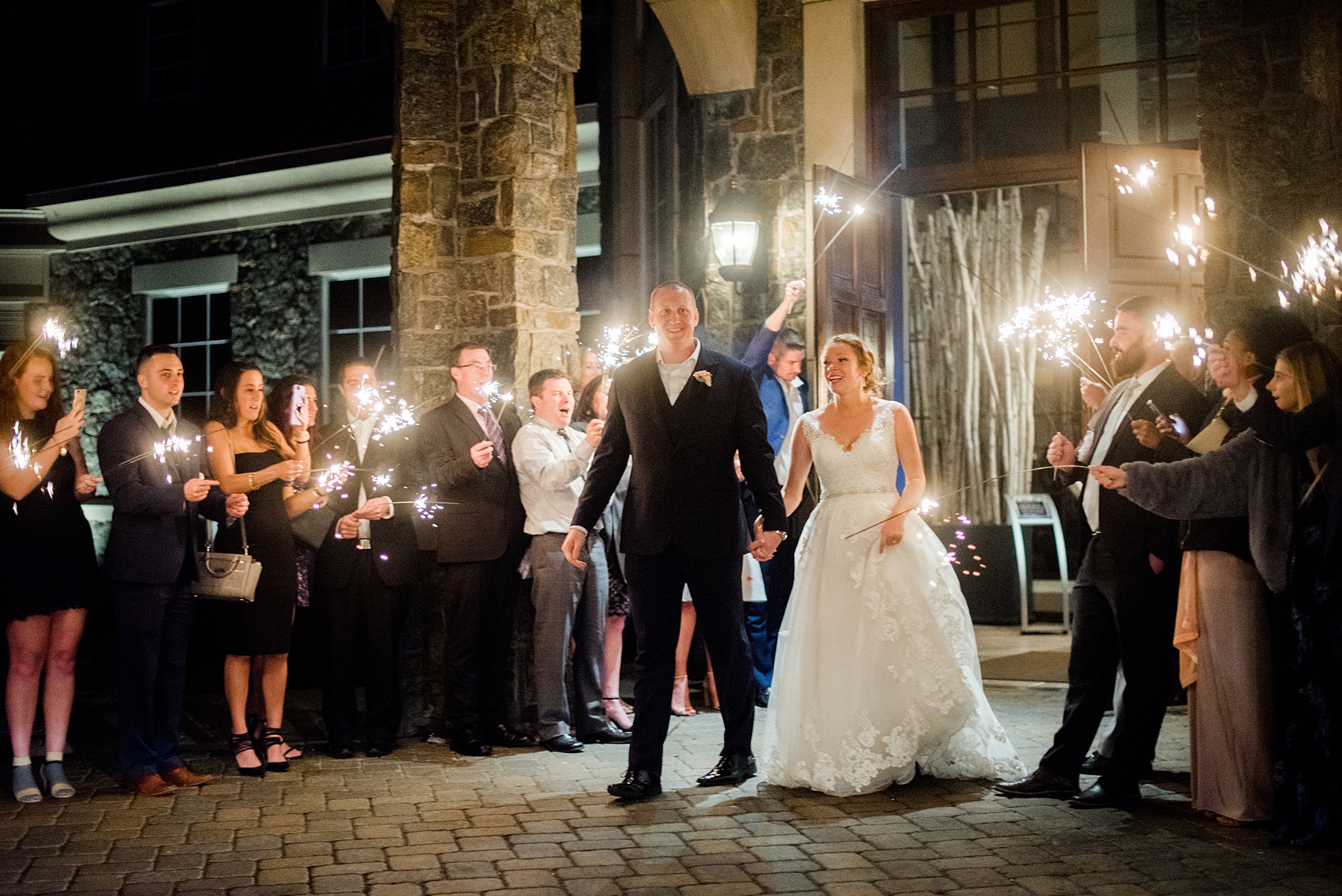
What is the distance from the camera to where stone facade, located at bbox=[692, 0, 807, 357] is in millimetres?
9070

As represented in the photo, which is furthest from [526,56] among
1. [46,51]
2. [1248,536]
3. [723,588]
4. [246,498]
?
[46,51]

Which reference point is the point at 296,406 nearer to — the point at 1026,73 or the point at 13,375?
the point at 13,375

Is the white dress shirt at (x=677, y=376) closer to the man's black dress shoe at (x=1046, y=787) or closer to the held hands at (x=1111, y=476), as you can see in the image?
the held hands at (x=1111, y=476)

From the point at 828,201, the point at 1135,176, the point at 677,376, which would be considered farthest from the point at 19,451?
the point at 1135,176

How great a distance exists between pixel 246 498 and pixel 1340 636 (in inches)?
172

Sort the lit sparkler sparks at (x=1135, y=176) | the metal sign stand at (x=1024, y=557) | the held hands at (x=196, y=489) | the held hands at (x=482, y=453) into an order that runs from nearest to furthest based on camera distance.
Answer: the held hands at (x=196, y=489) < the held hands at (x=482, y=453) < the lit sparkler sparks at (x=1135, y=176) < the metal sign stand at (x=1024, y=557)

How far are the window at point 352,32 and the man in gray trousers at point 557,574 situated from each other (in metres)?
9.53

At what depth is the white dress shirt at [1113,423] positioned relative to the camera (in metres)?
5.11

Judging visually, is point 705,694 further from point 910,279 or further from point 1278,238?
point 910,279

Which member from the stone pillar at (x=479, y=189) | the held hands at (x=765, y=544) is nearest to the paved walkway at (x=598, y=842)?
the held hands at (x=765, y=544)

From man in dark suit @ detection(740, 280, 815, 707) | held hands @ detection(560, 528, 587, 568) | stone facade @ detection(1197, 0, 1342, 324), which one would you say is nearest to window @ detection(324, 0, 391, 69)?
man in dark suit @ detection(740, 280, 815, 707)

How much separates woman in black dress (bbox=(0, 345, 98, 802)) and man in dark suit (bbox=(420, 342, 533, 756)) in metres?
1.62

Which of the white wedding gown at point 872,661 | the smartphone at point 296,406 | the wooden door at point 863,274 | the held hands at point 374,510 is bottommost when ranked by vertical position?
the white wedding gown at point 872,661

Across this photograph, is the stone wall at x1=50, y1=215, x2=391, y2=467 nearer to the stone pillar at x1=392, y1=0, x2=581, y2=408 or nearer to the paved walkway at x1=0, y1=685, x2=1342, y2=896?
the stone pillar at x1=392, y1=0, x2=581, y2=408
